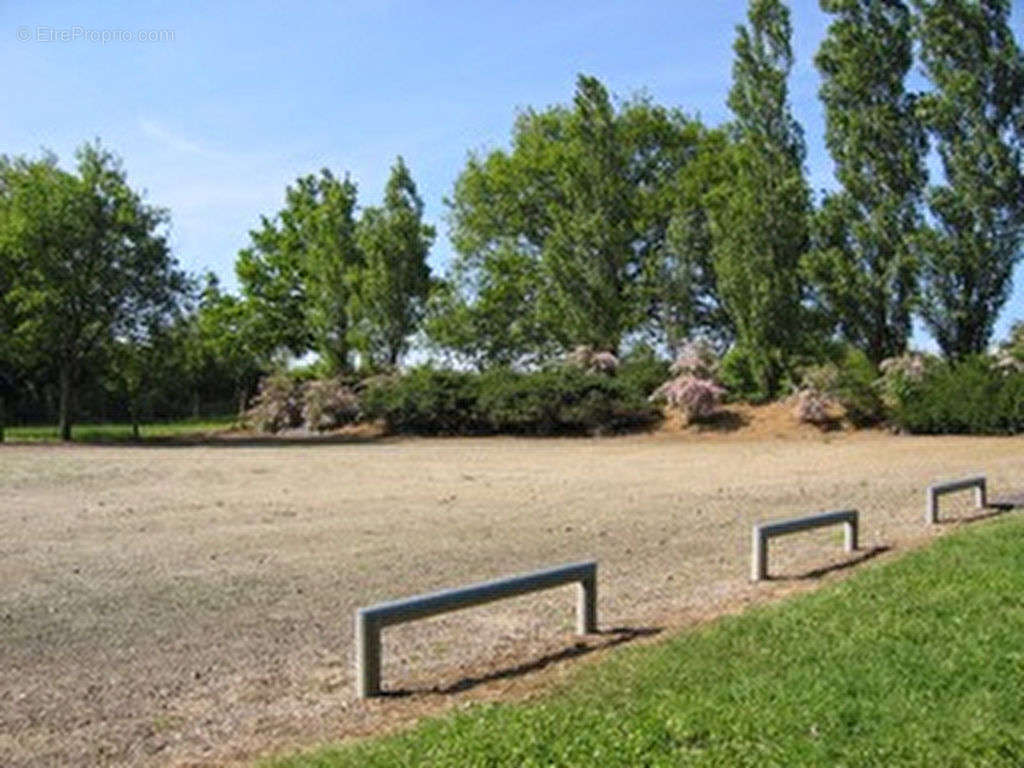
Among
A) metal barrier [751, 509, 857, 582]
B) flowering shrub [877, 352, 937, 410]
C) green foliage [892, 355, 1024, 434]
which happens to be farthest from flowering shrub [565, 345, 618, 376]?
metal barrier [751, 509, 857, 582]

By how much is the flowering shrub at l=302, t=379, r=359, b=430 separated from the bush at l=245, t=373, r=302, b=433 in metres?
1.23

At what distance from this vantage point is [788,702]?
478 centimetres

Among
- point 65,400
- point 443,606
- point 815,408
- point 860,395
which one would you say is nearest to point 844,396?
point 860,395

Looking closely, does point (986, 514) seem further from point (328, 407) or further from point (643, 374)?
point (328, 407)

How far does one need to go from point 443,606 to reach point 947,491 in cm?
734

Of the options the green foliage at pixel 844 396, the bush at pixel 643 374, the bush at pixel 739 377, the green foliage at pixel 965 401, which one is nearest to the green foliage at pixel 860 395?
the green foliage at pixel 844 396

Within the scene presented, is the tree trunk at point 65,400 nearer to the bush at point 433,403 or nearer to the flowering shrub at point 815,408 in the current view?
the bush at point 433,403

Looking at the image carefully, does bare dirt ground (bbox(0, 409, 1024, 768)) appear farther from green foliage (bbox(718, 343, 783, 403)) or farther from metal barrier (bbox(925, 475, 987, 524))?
green foliage (bbox(718, 343, 783, 403))

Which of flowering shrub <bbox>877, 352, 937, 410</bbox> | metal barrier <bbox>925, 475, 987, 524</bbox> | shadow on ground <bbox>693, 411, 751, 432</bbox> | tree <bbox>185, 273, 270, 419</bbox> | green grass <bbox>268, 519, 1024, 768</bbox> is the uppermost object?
tree <bbox>185, 273, 270, 419</bbox>

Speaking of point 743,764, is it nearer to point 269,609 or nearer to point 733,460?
point 269,609

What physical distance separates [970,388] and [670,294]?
45.4 ft

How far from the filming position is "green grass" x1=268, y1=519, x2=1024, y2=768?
422 cm

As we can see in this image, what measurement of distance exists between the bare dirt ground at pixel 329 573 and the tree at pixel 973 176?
355 inches

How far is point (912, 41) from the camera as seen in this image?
97.0ft
